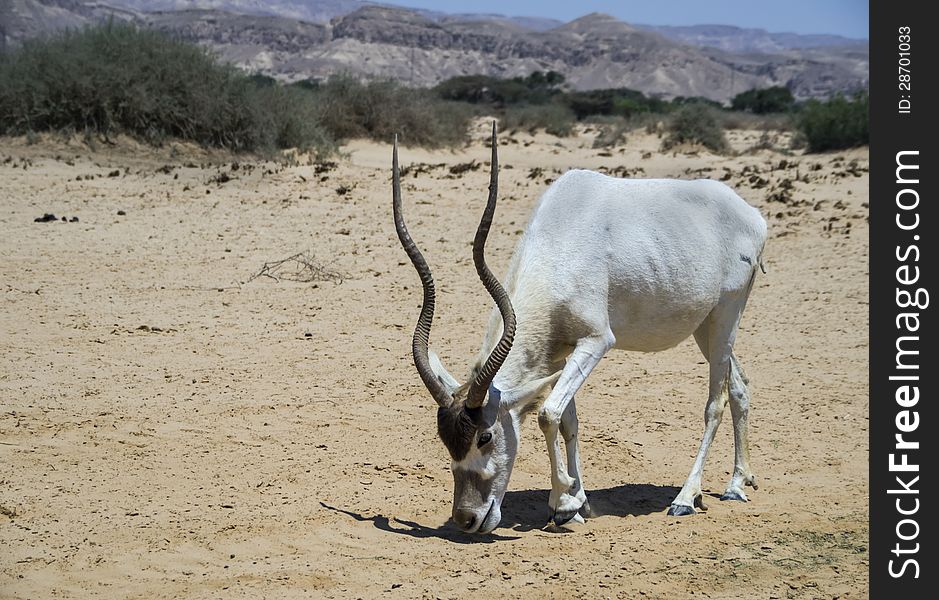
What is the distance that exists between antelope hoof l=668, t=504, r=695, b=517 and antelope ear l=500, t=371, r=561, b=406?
3.90 feet

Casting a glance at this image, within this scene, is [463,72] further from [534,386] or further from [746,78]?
[534,386]

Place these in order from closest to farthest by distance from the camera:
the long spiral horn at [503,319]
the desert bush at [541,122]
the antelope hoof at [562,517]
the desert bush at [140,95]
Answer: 1. the long spiral horn at [503,319]
2. the antelope hoof at [562,517]
3. the desert bush at [140,95]
4. the desert bush at [541,122]

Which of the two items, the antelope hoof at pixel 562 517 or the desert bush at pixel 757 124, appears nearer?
the antelope hoof at pixel 562 517

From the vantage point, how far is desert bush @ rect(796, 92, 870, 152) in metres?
25.0

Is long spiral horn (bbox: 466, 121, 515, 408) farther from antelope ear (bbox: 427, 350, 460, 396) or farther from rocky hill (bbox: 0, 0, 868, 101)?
rocky hill (bbox: 0, 0, 868, 101)

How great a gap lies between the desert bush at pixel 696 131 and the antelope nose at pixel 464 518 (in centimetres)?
2390

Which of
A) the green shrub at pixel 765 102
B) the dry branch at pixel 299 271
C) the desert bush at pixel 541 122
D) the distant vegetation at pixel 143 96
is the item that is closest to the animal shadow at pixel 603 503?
the dry branch at pixel 299 271

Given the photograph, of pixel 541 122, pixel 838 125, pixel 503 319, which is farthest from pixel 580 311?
pixel 541 122

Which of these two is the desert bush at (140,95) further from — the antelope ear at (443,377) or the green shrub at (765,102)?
the green shrub at (765,102)

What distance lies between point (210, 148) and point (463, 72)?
100077 millimetres

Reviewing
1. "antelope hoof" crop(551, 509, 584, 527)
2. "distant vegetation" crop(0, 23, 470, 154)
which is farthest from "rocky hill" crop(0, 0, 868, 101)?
"antelope hoof" crop(551, 509, 584, 527)

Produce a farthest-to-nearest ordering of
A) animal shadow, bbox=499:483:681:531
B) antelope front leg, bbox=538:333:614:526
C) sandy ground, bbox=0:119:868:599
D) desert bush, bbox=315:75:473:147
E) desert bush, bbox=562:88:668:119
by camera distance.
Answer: desert bush, bbox=562:88:668:119 → desert bush, bbox=315:75:473:147 → animal shadow, bbox=499:483:681:531 → antelope front leg, bbox=538:333:614:526 → sandy ground, bbox=0:119:868:599

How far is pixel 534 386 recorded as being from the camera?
5570 millimetres

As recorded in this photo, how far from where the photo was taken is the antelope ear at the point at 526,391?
550cm
